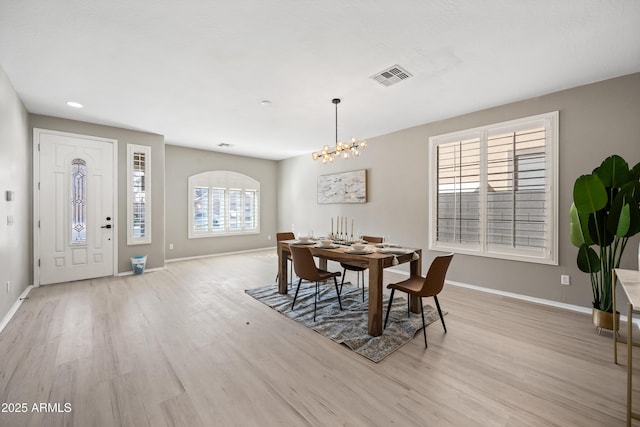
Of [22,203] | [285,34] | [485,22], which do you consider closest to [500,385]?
[485,22]

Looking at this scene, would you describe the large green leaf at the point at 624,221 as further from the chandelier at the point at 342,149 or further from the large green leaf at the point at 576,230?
the chandelier at the point at 342,149

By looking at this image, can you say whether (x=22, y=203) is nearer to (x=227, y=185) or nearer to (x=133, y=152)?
(x=133, y=152)

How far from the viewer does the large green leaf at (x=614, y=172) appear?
2508mm

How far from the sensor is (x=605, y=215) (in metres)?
2.59

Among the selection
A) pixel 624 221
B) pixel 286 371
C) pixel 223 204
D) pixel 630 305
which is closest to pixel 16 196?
pixel 223 204

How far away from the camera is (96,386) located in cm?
188

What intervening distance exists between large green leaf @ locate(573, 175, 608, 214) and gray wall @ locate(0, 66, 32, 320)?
18.9 feet

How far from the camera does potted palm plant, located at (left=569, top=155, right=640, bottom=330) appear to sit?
2.39 metres

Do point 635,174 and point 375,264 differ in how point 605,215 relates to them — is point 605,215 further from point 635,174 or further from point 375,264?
point 375,264

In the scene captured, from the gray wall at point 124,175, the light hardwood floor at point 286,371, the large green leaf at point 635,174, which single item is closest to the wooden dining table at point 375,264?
the light hardwood floor at point 286,371

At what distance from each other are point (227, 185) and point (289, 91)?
4374 mm

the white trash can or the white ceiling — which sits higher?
the white ceiling

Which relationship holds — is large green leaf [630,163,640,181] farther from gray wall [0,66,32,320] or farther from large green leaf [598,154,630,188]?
gray wall [0,66,32,320]

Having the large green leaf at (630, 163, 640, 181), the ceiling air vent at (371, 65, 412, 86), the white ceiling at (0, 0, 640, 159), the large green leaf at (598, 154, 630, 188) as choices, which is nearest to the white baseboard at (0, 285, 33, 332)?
the white ceiling at (0, 0, 640, 159)
